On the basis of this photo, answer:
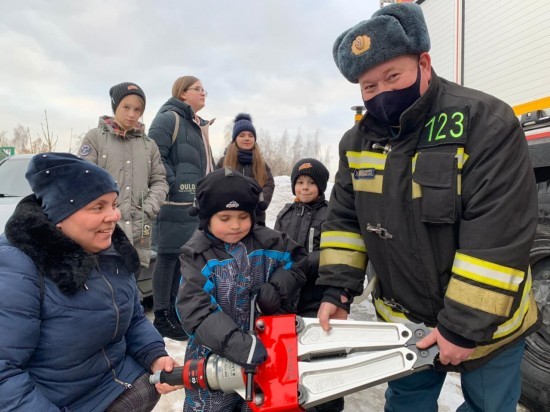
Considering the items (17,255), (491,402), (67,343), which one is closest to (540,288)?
(491,402)

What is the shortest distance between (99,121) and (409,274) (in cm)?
249

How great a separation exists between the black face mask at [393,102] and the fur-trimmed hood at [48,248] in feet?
Result: 4.04

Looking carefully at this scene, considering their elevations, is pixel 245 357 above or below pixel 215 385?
above

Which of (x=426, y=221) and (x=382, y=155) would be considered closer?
(x=426, y=221)

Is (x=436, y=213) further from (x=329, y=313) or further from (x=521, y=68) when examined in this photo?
(x=521, y=68)

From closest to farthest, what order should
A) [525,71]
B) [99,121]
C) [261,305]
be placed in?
[261,305] → [525,71] → [99,121]

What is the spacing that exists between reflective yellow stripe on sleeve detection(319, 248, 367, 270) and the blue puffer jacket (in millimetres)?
898

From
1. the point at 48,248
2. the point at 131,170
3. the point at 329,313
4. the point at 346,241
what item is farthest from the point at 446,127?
the point at 131,170

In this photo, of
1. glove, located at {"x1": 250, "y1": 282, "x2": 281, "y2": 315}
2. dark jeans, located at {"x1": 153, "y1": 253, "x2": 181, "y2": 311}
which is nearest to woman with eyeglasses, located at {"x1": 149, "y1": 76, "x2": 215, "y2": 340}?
dark jeans, located at {"x1": 153, "y1": 253, "x2": 181, "y2": 311}

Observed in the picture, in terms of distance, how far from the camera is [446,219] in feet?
4.33

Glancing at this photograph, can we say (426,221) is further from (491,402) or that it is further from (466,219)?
(491,402)

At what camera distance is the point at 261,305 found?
177 centimetres

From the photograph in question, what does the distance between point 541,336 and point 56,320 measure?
2363 mm

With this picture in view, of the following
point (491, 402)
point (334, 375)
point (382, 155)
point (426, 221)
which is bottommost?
point (491, 402)
